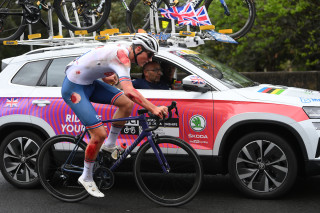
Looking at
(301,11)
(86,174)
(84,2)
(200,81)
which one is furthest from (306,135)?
(301,11)

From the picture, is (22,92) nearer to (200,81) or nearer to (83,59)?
(83,59)

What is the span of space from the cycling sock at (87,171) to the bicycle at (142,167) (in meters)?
0.07

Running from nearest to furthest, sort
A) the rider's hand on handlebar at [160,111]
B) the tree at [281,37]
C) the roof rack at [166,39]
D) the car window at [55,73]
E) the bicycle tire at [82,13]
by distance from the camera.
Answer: the rider's hand on handlebar at [160,111]
the car window at [55,73]
the roof rack at [166,39]
the bicycle tire at [82,13]
the tree at [281,37]

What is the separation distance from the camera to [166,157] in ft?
21.3

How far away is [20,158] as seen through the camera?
7.38 metres

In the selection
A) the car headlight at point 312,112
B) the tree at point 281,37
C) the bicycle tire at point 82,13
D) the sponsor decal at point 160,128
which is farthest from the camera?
the tree at point 281,37

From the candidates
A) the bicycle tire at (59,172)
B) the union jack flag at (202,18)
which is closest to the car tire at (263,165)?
the bicycle tire at (59,172)

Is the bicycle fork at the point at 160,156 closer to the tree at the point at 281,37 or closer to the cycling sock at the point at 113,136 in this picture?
the cycling sock at the point at 113,136

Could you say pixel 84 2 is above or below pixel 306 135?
above

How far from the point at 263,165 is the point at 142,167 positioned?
4.31 feet

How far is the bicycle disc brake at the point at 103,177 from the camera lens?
645 cm

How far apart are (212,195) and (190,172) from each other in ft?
2.38

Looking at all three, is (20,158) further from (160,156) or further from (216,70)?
(216,70)

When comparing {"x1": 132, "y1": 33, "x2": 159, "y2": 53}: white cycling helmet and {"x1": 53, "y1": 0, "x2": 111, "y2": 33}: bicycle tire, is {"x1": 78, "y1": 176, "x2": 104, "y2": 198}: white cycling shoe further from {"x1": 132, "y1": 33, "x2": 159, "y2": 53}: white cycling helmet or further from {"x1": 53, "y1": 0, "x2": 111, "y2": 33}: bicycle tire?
{"x1": 53, "y1": 0, "x2": 111, "y2": 33}: bicycle tire
